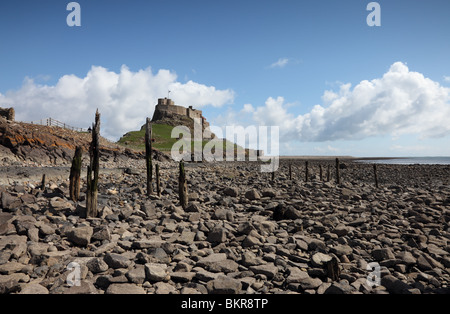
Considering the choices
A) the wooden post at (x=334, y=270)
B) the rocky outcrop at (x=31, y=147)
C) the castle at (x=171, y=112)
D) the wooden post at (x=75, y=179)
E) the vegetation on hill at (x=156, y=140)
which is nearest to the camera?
the wooden post at (x=334, y=270)

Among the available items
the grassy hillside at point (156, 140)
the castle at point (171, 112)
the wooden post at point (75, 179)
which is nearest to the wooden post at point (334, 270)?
the wooden post at point (75, 179)

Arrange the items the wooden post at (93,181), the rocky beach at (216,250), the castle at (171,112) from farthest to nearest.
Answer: the castle at (171,112) < the wooden post at (93,181) < the rocky beach at (216,250)

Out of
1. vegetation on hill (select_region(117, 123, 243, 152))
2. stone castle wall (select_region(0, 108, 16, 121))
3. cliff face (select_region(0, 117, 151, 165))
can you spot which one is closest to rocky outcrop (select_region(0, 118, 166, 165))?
cliff face (select_region(0, 117, 151, 165))

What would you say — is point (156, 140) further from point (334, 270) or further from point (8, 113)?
point (334, 270)

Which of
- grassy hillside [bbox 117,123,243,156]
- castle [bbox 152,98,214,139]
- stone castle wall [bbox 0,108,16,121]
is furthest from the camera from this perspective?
castle [bbox 152,98,214,139]

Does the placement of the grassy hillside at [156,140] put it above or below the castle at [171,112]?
below

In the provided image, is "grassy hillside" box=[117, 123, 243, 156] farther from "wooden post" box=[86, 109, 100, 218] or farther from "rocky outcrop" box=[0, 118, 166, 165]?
"wooden post" box=[86, 109, 100, 218]

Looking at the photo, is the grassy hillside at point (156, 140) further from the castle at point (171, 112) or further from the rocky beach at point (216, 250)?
the rocky beach at point (216, 250)

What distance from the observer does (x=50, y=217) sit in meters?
9.42

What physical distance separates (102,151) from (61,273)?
111ft

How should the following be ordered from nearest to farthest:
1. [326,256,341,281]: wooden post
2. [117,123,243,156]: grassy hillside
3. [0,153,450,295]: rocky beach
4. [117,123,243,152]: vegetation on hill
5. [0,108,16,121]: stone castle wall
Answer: [0,153,450,295]: rocky beach, [326,256,341,281]: wooden post, [0,108,16,121]: stone castle wall, [117,123,243,152]: vegetation on hill, [117,123,243,156]: grassy hillside

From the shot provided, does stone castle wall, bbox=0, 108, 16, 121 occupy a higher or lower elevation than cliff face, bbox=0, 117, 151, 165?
higher

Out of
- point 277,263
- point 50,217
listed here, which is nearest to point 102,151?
point 50,217
